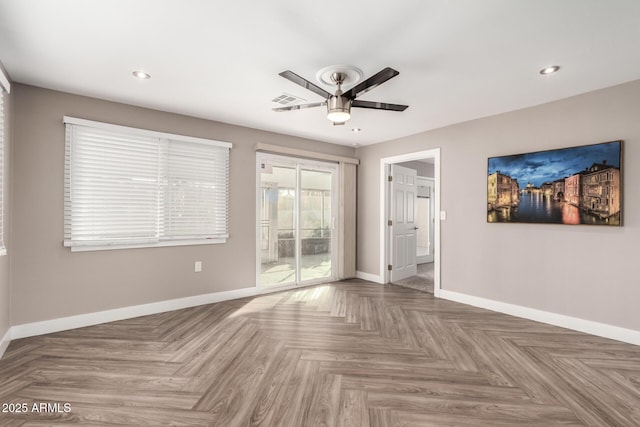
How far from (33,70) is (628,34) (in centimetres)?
483

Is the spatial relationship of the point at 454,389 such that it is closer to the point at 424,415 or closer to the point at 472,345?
the point at 424,415

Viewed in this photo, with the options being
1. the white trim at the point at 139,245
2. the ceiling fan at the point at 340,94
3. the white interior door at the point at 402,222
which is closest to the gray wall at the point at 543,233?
the white interior door at the point at 402,222

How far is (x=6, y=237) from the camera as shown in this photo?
9.09ft

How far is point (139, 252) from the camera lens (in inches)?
140

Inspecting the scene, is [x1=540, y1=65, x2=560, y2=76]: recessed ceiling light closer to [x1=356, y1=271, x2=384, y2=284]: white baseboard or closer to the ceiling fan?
the ceiling fan

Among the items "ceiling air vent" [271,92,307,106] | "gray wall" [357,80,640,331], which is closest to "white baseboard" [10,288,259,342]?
"ceiling air vent" [271,92,307,106]

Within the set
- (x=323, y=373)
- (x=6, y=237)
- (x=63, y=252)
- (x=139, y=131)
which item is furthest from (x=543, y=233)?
(x=6, y=237)

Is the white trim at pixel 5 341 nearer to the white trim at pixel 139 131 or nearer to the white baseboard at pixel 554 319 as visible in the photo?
the white trim at pixel 139 131

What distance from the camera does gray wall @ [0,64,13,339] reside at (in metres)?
2.67

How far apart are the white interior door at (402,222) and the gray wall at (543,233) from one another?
0.81 m

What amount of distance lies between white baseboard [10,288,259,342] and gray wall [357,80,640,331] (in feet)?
10.8

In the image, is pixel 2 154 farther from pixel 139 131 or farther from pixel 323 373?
pixel 323 373

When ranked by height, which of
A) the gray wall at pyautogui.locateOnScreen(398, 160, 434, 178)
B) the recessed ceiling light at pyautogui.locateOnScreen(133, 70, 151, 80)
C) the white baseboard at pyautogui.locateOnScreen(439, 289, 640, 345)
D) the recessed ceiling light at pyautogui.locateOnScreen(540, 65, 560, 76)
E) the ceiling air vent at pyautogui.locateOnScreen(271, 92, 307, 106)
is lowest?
the white baseboard at pyautogui.locateOnScreen(439, 289, 640, 345)

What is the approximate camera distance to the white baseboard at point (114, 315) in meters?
2.96
